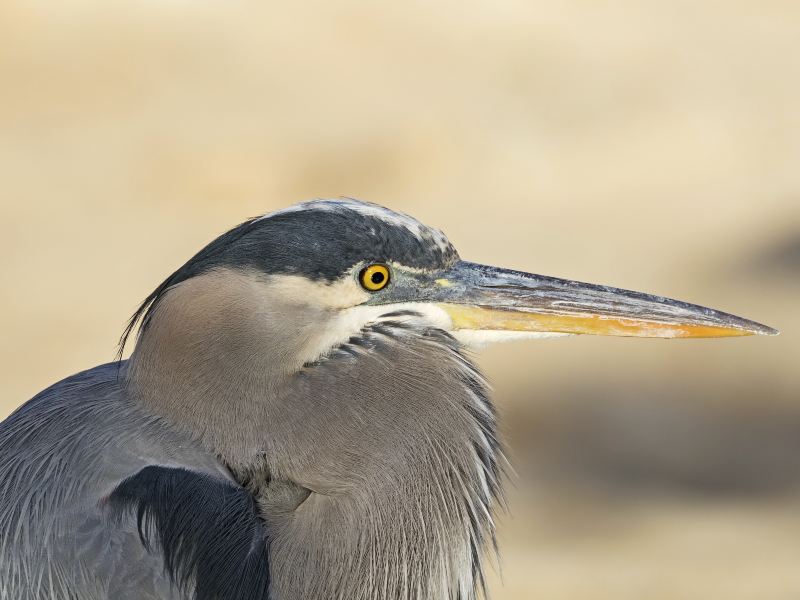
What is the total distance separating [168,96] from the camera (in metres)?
11.7

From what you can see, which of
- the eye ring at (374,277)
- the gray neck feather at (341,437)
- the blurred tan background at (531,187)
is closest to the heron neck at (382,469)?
the gray neck feather at (341,437)

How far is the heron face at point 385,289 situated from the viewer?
8.36 feet

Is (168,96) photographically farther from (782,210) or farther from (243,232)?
(243,232)

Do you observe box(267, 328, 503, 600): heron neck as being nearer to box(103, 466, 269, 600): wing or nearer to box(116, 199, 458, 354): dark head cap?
box(103, 466, 269, 600): wing

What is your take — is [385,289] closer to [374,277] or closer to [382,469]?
[374,277]

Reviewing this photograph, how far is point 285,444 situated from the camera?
2.57 metres

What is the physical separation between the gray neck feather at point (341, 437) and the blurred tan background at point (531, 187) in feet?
11.1

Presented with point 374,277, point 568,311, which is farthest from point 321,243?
point 568,311

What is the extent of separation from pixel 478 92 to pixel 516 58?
933 mm

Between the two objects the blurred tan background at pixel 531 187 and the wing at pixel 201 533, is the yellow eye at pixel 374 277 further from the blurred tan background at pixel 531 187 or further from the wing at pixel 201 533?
the blurred tan background at pixel 531 187

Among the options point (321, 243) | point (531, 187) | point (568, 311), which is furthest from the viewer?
point (531, 187)

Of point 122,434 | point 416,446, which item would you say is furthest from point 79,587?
point 416,446

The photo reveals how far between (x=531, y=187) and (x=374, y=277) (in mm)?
8358

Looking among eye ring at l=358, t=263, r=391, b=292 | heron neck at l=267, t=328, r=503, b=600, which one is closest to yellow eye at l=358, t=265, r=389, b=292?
eye ring at l=358, t=263, r=391, b=292
